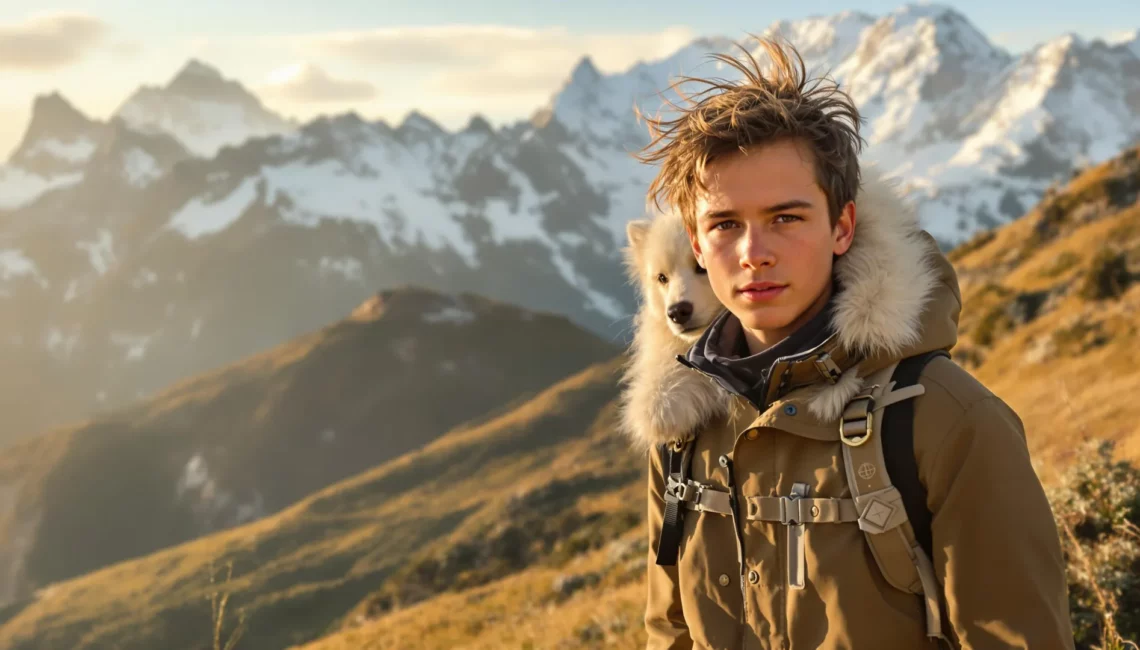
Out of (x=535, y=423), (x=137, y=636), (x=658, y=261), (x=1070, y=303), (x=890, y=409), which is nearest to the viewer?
(x=890, y=409)

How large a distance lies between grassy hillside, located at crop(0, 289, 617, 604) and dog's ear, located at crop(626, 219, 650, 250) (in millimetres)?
101728

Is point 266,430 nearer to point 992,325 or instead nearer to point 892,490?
point 992,325

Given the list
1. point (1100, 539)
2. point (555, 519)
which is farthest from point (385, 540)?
point (1100, 539)

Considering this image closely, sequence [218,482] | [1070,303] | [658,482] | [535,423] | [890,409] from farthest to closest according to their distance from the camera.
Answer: [218,482]
[535,423]
[1070,303]
[658,482]
[890,409]

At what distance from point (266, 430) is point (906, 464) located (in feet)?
394

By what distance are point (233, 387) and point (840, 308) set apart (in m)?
128

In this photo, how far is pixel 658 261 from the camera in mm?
4684

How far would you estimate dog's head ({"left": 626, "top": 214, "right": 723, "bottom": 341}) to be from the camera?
4180mm

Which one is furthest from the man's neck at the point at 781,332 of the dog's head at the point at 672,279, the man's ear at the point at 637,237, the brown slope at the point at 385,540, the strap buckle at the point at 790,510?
the brown slope at the point at 385,540

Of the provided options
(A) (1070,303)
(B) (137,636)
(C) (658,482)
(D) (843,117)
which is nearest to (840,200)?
(D) (843,117)

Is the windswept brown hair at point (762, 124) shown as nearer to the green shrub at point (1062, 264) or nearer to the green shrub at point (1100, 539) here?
the green shrub at point (1100, 539)

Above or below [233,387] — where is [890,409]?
above

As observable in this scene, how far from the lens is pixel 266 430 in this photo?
11481 cm

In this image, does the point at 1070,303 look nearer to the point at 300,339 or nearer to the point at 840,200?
the point at 840,200
